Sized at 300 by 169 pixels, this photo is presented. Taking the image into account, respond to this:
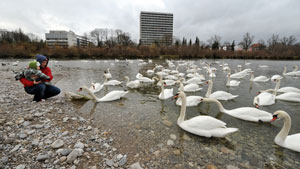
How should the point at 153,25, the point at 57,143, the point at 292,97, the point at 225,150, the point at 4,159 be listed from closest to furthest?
the point at 4,159, the point at 57,143, the point at 225,150, the point at 292,97, the point at 153,25

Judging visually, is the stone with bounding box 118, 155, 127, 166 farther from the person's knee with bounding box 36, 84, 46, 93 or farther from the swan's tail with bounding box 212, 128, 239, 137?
the person's knee with bounding box 36, 84, 46, 93

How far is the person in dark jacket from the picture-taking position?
5.46m

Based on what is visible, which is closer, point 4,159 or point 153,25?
point 4,159

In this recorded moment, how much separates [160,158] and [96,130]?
7.46 feet

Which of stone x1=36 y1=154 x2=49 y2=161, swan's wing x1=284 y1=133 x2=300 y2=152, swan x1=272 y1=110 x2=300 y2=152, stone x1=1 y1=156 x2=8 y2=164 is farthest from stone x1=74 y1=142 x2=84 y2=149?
swan's wing x1=284 y1=133 x2=300 y2=152

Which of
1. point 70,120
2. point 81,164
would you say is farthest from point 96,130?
point 81,164

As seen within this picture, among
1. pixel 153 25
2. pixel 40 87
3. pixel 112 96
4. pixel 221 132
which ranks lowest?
pixel 221 132

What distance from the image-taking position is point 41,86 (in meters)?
5.75

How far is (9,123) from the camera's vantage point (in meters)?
3.99

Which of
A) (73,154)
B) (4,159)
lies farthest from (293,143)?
(4,159)

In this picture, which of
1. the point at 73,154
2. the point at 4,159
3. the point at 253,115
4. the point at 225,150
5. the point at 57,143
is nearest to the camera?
the point at 4,159

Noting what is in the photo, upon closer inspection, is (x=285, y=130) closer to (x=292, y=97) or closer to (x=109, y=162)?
(x=109, y=162)

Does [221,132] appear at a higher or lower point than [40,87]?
lower

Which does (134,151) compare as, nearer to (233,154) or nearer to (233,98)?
(233,154)
